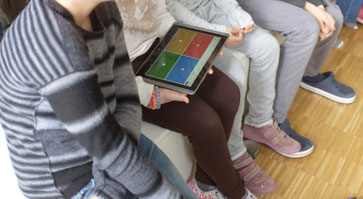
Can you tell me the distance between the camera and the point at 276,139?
127cm

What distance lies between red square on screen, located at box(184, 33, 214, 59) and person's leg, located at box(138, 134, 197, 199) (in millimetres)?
283

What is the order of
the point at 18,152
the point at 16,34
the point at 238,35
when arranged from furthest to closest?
1. the point at 238,35
2. the point at 18,152
3. the point at 16,34

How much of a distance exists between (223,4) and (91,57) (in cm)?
67

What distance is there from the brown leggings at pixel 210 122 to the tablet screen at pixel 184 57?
63mm

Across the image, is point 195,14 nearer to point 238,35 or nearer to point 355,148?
point 238,35

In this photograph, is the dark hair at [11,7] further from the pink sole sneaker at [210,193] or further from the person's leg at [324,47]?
the person's leg at [324,47]

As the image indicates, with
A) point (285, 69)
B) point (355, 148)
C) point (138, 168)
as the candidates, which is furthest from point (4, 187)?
point (355, 148)

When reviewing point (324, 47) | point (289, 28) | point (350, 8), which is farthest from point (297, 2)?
point (350, 8)

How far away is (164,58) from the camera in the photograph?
0.95 metres

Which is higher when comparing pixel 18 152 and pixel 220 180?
pixel 18 152

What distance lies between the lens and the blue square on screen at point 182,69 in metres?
0.90

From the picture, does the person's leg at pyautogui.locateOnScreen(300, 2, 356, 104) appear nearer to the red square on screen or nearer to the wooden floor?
the wooden floor

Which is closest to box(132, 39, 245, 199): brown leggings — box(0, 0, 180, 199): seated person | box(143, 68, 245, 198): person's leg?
box(143, 68, 245, 198): person's leg

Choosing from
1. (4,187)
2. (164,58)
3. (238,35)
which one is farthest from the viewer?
(238,35)
